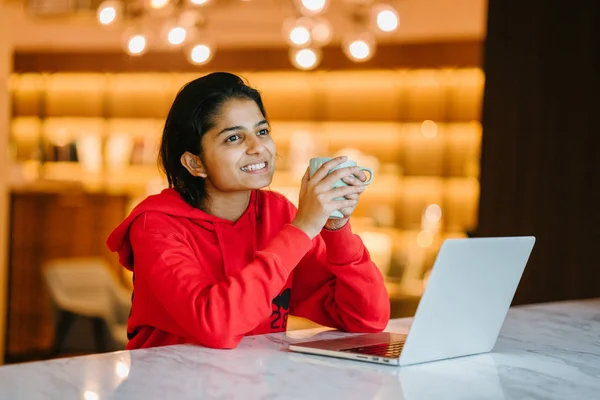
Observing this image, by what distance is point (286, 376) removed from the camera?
117 cm

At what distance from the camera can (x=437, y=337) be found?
1279 mm

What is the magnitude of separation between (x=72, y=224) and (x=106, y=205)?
0.33 metres

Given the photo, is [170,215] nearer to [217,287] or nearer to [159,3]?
[217,287]

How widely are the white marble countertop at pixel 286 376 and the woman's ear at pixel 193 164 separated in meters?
0.41

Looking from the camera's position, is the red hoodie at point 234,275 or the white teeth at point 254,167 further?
the white teeth at point 254,167

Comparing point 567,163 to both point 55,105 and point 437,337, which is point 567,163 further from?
point 55,105

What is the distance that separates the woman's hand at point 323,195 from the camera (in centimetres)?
147

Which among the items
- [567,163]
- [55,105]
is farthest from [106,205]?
[567,163]

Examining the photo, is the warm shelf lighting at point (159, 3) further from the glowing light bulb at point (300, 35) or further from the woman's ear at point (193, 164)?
the woman's ear at point (193, 164)

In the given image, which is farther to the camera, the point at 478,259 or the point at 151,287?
the point at 151,287

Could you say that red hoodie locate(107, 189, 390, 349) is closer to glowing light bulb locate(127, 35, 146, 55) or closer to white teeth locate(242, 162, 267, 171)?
white teeth locate(242, 162, 267, 171)

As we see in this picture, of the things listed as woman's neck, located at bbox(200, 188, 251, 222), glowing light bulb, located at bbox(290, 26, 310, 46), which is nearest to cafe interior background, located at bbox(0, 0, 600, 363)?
glowing light bulb, located at bbox(290, 26, 310, 46)

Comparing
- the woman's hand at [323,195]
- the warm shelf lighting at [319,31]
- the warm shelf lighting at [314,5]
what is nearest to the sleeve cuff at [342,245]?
the woman's hand at [323,195]

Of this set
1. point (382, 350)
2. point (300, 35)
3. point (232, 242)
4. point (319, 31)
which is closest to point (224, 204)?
point (232, 242)
